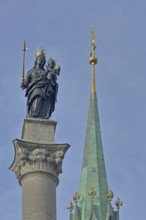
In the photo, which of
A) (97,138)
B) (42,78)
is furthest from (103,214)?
(42,78)

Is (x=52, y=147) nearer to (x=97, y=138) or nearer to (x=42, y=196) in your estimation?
(x=42, y=196)

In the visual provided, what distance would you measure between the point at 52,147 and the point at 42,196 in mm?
1552

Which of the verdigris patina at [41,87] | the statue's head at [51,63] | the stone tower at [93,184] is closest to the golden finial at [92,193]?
the stone tower at [93,184]

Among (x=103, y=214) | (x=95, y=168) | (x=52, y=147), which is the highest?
(x=95, y=168)

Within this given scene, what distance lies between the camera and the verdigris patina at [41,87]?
Answer: 26.2m

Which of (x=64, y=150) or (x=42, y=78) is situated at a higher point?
(x=42, y=78)

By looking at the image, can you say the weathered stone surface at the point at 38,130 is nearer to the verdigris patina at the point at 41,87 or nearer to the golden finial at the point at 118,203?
the verdigris patina at the point at 41,87

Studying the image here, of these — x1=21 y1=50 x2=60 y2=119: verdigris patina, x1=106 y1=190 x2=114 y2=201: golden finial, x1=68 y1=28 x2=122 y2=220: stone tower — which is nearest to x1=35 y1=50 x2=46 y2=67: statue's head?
x1=21 y1=50 x2=60 y2=119: verdigris patina

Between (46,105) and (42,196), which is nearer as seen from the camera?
(42,196)

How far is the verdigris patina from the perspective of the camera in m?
26.2

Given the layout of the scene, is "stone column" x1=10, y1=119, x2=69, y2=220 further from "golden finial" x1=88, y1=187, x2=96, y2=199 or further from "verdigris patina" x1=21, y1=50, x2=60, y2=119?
"golden finial" x1=88, y1=187, x2=96, y2=199

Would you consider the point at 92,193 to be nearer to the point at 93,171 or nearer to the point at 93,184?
the point at 93,184

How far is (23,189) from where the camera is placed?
24.6 m

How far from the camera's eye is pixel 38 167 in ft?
80.9
